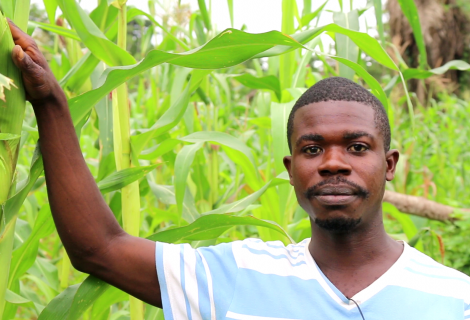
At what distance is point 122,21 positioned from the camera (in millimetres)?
1031

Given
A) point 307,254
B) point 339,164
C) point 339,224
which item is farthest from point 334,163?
point 307,254

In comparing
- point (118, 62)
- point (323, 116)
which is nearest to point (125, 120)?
point (118, 62)

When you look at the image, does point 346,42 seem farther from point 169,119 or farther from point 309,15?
point 169,119

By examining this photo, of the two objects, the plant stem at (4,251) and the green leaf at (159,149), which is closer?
the plant stem at (4,251)

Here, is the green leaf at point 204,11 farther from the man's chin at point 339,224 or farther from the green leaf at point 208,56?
the man's chin at point 339,224

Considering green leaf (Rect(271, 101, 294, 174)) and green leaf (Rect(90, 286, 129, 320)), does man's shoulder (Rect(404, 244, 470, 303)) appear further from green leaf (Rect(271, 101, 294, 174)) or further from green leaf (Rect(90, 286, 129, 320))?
green leaf (Rect(90, 286, 129, 320))

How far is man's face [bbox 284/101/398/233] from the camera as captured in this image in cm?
88

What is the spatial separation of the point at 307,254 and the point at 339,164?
21 centimetres

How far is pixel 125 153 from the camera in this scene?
103 cm

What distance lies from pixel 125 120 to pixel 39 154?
0.21m

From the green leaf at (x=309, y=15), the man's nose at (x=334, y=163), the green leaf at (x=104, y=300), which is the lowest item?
the green leaf at (x=104, y=300)

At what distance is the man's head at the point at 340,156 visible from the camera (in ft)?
2.91

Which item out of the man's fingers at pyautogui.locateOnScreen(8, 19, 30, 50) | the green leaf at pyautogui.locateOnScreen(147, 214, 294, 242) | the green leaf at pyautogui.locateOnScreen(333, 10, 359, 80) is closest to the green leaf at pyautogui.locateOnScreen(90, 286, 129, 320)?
the green leaf at pyautogui.locateOnScreen(147, 214, 294, 242)

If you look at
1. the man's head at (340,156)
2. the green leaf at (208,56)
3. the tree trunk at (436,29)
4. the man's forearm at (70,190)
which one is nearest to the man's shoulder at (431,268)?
the man's head at (340,156)
